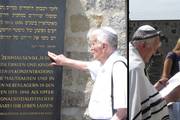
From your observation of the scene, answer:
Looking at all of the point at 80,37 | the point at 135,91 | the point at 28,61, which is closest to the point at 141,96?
the point at 135,91

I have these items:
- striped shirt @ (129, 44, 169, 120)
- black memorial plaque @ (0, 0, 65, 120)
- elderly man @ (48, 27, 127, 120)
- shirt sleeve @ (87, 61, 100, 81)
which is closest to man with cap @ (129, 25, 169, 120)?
striped shirt @ (129, 44, 169, 120)

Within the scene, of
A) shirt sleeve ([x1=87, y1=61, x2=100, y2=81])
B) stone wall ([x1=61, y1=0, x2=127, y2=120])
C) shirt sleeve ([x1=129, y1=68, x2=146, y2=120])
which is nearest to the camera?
shirt sleeve ([x1=129, y1=68, x2=146, y2=120])

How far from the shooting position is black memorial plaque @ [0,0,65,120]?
13.5 feet

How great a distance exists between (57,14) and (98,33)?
1.43 feet

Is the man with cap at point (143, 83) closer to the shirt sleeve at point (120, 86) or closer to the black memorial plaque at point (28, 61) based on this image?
the shirt sleeve at point (120, 86)

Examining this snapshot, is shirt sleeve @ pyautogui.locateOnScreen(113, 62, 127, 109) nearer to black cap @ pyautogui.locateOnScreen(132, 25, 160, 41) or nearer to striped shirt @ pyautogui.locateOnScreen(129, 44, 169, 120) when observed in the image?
striped shirt @ pyautogui.locateOnScreen(129, 44, 169, 120)

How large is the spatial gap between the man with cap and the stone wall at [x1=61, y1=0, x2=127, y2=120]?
0.32 metres

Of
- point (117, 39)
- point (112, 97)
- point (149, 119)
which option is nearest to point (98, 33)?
Answer: point (117, 39)

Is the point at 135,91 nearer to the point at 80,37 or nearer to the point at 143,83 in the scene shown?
the point at 143,83

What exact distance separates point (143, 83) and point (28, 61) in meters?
0.90

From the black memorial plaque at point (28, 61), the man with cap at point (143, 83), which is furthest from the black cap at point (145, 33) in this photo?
the black memorial plaque at point (28, 61)

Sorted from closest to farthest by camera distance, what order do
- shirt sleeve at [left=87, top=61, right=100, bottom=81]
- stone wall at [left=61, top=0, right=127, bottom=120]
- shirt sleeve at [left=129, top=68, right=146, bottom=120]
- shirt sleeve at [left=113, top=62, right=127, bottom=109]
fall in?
shirt sleeve at [left=113, top=62, right=127, bottom=109] → shirt sleeve at [left=129, top=68, right=146, bottom=120] → shirt sleeve at [left=87, top=61, right=100, bottom=81] → stone wall at [left=61, top=0, right=127, bottom=120]

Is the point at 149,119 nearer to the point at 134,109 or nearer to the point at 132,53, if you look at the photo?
the point at 134,109

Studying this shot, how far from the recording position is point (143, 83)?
153 inches
